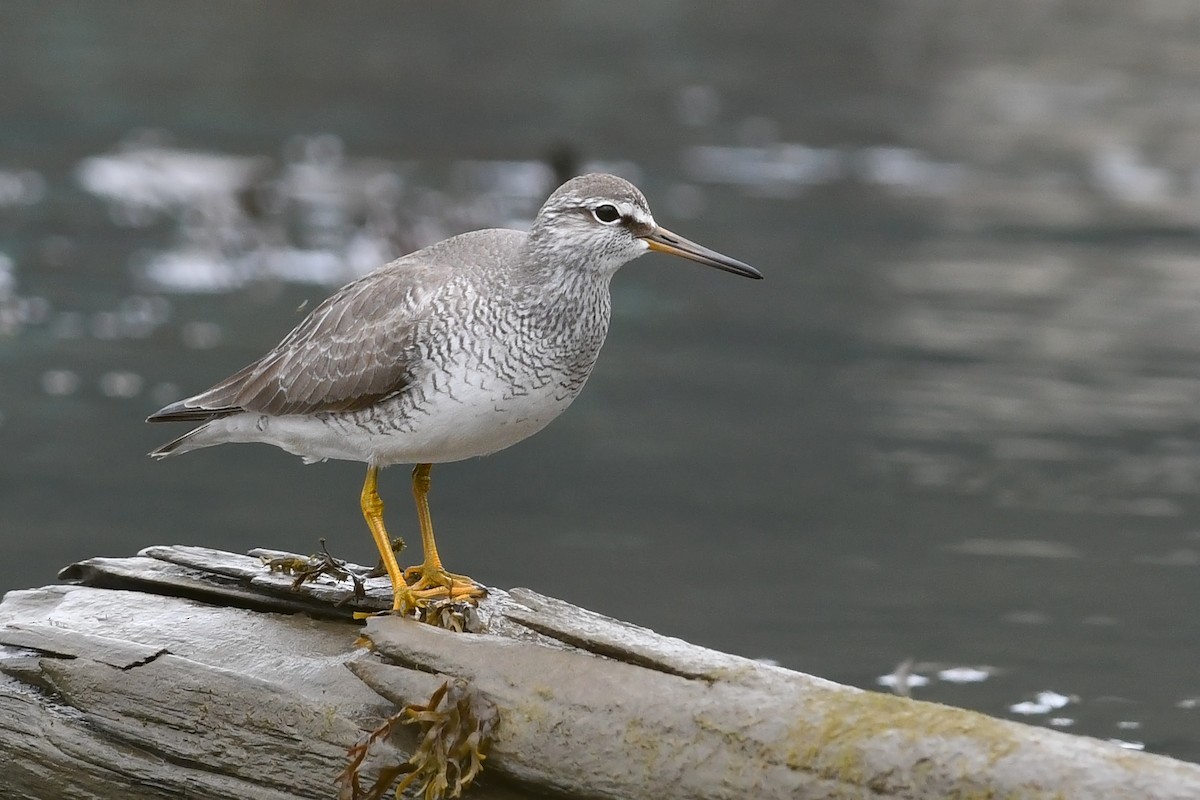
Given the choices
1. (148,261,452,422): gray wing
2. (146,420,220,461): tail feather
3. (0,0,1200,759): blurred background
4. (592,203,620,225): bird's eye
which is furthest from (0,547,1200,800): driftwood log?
(0,0,1200,759): blurred background

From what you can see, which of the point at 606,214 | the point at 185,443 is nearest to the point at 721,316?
the point at 185,443

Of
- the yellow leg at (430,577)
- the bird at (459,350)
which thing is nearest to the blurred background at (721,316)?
the yellow leg at (430,577)

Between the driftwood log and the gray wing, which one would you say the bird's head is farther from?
the driftwood log

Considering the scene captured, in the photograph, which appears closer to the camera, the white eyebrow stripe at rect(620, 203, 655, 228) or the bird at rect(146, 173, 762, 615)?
the bird at rect(146, 173, 762, 615)

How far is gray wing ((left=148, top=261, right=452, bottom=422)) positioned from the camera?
25.3 feet

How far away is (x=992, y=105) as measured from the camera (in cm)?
3688

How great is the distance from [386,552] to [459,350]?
3.46ft

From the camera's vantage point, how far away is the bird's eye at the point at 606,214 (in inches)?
303

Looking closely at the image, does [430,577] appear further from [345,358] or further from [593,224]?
[593,224]

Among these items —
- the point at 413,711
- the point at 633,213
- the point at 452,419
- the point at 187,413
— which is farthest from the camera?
the point at 187,413

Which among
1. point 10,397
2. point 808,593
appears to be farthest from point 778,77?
point 808,593

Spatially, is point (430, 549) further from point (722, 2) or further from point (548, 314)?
point (722, 2)

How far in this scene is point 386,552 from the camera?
779 cm

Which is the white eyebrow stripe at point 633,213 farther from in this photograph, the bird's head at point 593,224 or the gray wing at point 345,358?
the gray wing at point 345,358
